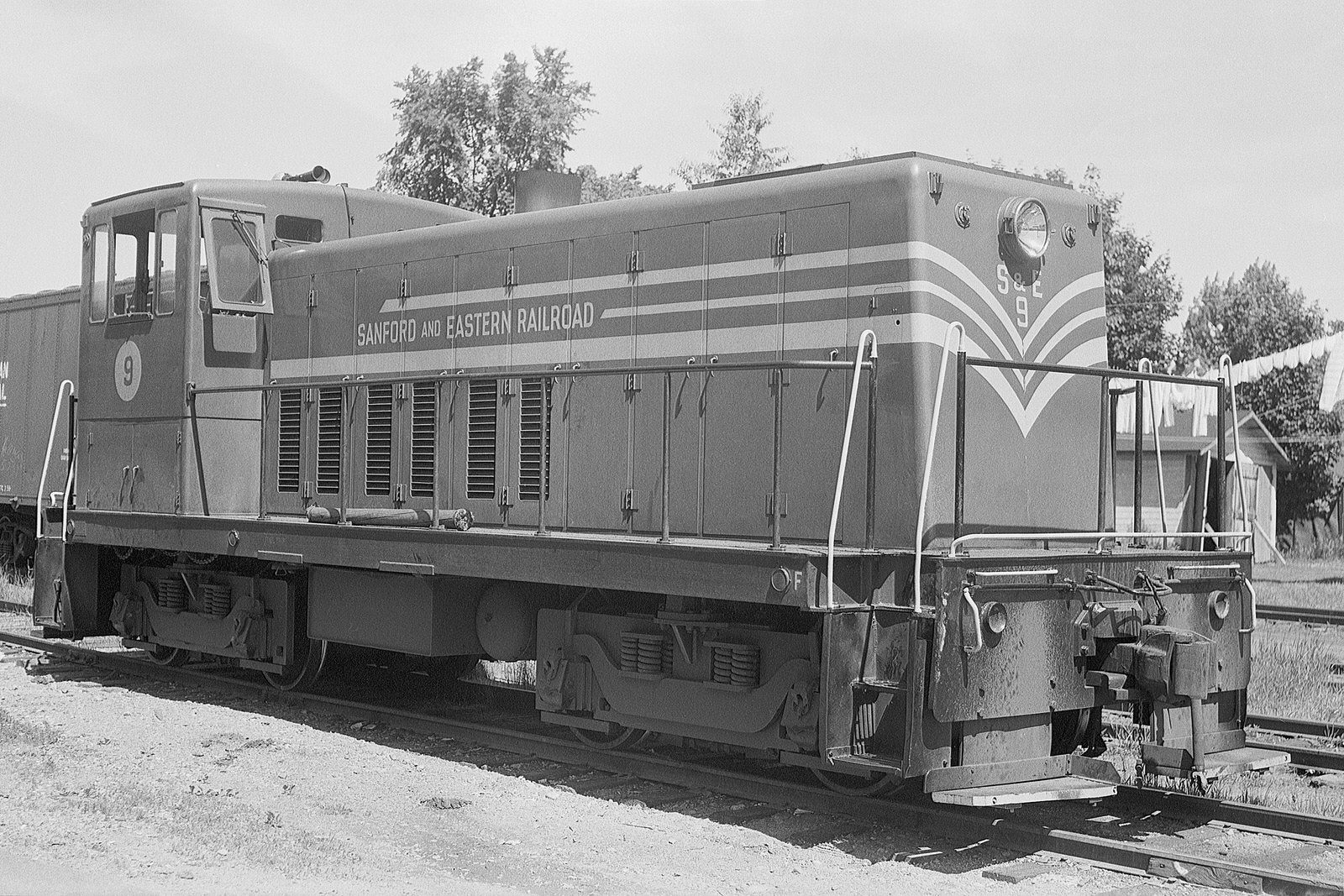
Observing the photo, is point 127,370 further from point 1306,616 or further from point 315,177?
point 1306,616

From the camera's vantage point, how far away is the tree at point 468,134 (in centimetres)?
3186

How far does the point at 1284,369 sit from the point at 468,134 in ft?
67.8

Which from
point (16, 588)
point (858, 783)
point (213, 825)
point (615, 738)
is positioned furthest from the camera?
point (16, 588)

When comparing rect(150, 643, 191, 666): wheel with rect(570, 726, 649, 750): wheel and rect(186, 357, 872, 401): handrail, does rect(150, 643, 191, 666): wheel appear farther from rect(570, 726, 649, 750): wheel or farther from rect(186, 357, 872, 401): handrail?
rect(570, 726, 649, 750): wheel

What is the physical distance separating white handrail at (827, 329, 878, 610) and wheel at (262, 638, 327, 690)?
182 inches

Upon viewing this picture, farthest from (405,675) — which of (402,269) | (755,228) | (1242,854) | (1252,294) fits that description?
(1252,294)

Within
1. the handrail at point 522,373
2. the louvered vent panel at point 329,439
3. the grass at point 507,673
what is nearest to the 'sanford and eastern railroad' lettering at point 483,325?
the handrail at point 522,373

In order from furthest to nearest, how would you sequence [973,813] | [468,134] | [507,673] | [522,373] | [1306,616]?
[468,134], [1306,616], [507,673], [522,373], [973,813]

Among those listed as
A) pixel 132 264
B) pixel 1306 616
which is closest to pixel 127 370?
pixel 132 264

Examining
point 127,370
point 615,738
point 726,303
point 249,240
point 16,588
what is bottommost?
point 615,738

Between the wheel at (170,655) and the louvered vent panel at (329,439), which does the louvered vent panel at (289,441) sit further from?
the wheel at (170,655)

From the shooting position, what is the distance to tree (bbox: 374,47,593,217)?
3186cm

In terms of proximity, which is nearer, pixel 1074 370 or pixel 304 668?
pixel 1074 370

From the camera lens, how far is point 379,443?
29.5 feet
